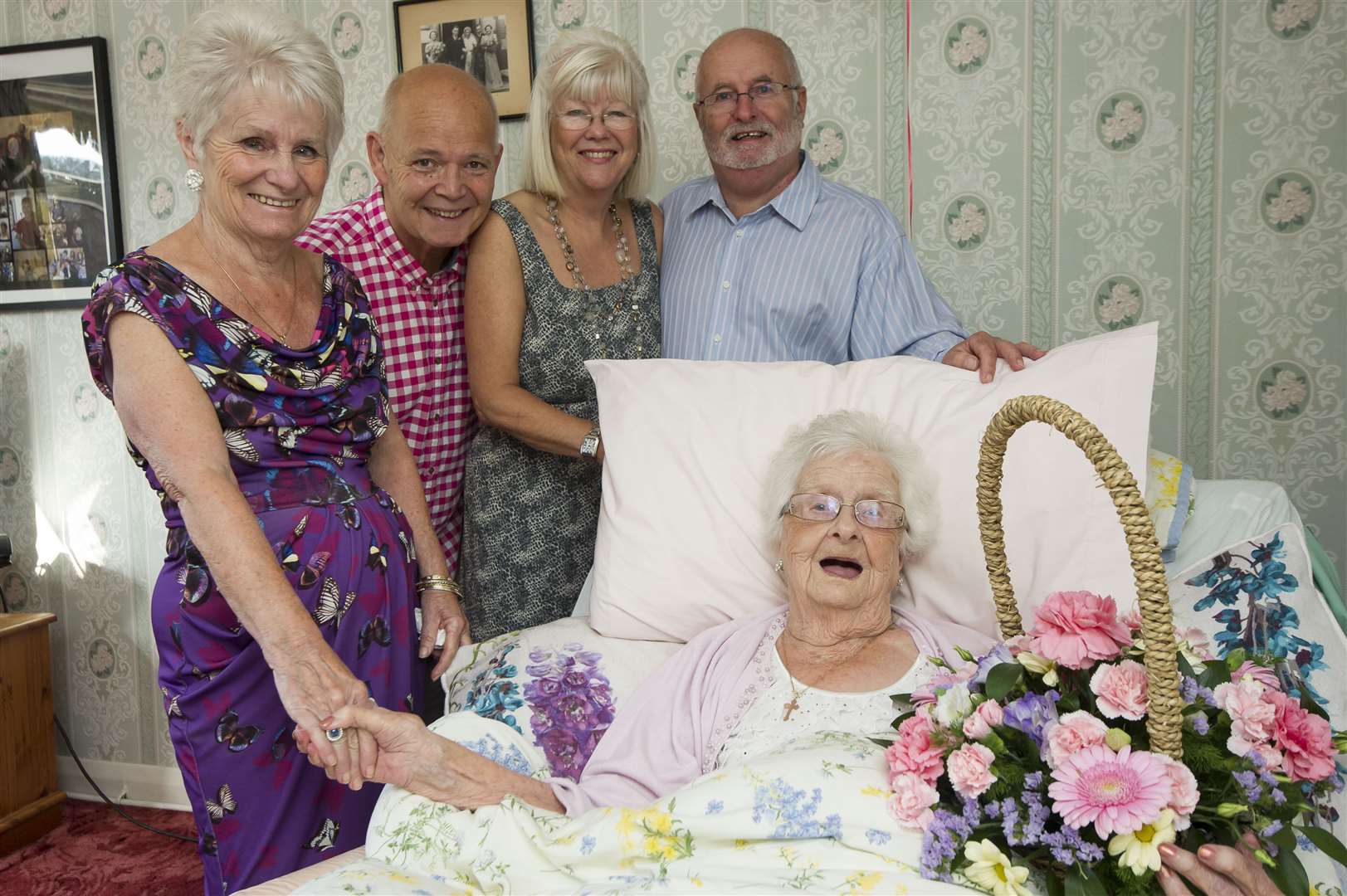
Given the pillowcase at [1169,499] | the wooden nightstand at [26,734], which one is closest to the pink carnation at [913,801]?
the pillowcase at [1169,499]

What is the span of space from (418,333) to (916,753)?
123cm

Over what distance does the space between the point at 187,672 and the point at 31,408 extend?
6.70 ft

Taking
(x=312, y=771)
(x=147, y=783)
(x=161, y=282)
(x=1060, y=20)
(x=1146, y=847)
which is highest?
(x=1060, y=20)

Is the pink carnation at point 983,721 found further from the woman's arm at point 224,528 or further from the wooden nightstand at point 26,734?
the wooden nightstand at point 26,734

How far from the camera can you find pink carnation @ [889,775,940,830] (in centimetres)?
115

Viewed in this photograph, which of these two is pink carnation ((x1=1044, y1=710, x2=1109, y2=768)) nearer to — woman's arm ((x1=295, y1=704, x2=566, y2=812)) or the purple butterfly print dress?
woman's arm ((x1=295, y1=704, x2=566, y2=812))

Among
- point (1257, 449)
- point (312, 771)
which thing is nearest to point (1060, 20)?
point (1257, 449)

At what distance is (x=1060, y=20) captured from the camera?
7.32 feet

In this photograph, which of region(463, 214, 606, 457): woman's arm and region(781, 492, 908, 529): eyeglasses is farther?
region(463, 214, 606, 457): woman's arm

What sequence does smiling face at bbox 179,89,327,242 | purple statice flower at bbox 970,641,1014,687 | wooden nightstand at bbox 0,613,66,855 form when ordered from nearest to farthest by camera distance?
1. purple statice flower at bbox 970,641,1014,687
2. smiling face at bbox 179,89,327,242
3. wooden nightstand at bbox 0,613,66,855

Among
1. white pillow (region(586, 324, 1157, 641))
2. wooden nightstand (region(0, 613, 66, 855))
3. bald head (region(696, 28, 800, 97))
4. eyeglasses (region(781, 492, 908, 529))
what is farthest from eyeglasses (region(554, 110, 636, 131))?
wooden nightstand (region(0, 613, 66, 855))

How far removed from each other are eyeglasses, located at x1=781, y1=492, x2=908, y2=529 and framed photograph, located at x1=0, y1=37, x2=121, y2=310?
228 cm

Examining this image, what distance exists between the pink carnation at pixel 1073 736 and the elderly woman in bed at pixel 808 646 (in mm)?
392

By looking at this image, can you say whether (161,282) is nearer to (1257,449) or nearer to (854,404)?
(854,404)
